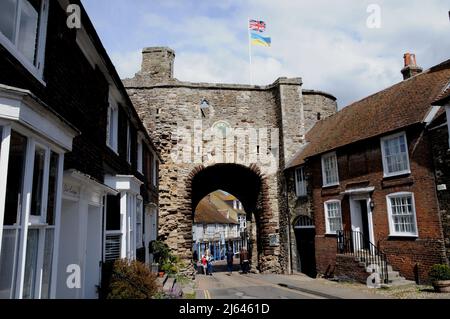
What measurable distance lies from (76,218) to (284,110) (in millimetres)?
16290

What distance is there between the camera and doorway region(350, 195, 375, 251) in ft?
49.0

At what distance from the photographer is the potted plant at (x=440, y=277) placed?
10453 millimetres

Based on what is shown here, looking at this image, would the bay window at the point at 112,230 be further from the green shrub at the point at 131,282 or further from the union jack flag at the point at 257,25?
the union jack flag at the point at 257,25

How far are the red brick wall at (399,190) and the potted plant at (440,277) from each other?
28.4 inches

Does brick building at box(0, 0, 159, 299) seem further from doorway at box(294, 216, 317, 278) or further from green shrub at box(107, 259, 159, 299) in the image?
doorway at box(294, 216, 317, 278)

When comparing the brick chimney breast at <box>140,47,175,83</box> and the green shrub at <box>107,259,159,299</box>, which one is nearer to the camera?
the green shrub at <box>107,259,159,299</box>

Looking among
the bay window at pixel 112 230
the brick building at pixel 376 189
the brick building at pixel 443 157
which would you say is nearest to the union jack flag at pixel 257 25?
the brick building at pixel 376 189

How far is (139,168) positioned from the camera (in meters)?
14.3

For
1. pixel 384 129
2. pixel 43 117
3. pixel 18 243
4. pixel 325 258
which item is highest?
pixel 384 129

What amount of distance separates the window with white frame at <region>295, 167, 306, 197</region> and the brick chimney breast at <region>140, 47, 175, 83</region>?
32.0 feet

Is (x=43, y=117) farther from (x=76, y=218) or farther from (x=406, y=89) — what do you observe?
(x=406, y=89)

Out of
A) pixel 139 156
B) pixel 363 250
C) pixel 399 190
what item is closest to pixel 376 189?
pixel 399 190

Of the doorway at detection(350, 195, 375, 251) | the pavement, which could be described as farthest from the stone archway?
the doorway at detection(350, 195, 375, 251)
